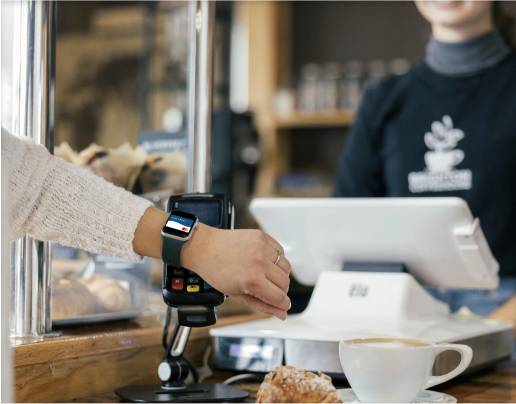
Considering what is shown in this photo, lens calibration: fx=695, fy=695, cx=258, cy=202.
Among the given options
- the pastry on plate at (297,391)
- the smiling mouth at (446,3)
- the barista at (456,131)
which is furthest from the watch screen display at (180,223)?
the smiling mouth at (446,3)

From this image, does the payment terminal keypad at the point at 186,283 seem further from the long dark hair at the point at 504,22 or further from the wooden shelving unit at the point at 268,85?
the wooden shelving unit at the point at 268,85

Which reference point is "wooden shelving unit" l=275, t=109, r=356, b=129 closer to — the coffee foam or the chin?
the chin

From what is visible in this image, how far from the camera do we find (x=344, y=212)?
1.14 meters

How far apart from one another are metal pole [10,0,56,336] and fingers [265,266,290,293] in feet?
1.15

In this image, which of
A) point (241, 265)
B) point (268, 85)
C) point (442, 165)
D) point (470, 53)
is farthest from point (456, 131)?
point (268, 85)

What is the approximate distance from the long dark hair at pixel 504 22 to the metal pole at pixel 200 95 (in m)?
1.05

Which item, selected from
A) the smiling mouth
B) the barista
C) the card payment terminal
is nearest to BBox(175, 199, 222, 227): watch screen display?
the card payment terminal

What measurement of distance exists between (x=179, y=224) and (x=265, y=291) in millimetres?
132

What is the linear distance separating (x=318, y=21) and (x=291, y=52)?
9.6 inches

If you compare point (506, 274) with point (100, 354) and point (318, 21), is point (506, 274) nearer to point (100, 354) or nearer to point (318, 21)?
point (100, 354)

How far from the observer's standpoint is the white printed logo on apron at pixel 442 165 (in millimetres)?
1881

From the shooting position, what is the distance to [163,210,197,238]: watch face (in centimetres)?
83

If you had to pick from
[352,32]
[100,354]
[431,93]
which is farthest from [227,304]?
[352,32]

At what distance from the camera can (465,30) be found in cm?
190
